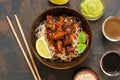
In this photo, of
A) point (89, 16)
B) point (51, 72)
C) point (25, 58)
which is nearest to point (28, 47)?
point (25, 58)

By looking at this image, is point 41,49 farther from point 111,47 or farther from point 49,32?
point 111,47

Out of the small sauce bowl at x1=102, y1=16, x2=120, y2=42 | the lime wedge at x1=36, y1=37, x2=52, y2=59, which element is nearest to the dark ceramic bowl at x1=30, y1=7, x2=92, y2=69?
the lime wedge at x1=36, y1=37, x2=52, y2=59

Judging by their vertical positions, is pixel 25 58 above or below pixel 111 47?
above

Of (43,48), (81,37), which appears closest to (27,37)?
(43,48)

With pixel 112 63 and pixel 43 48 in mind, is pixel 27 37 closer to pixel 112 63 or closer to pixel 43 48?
pixel 43 48

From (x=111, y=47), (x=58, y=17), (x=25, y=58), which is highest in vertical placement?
(x=58, y=17)

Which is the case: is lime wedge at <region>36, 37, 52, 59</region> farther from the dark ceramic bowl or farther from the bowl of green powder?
the bowl of green powder

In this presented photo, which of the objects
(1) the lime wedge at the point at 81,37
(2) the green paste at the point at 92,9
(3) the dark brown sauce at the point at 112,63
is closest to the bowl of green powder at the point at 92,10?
(2) the green paste at the point at 92,9
